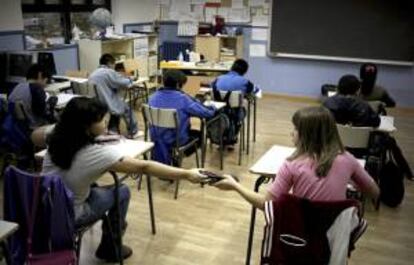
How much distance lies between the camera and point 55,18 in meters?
6.37

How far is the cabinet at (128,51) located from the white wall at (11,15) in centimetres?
111

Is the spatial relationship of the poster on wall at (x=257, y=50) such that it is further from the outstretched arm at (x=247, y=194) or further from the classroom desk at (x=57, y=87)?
the outstretched arm at (x=247, y=194)

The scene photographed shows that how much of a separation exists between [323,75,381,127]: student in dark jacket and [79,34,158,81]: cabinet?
411cm

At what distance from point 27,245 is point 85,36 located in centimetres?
543

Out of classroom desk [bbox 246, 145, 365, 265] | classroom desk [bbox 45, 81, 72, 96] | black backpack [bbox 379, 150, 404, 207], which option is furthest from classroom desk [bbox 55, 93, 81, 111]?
black backpack [bbox 379, 150, 404, 207]

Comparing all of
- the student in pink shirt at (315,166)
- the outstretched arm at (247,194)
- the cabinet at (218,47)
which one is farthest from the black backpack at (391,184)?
the cabinet at (218,47)

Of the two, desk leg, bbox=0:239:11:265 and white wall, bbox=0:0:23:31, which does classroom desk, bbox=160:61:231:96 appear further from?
desk leg, bbox=0:239:11:265

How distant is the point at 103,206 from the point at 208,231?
106 cm

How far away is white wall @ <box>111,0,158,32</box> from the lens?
24.6 feet

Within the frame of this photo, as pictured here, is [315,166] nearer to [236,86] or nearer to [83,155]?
[83,155]

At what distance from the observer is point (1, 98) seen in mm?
4273

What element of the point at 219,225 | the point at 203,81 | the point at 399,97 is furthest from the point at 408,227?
the point at 399,97

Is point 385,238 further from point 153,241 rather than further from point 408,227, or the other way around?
point 153,241

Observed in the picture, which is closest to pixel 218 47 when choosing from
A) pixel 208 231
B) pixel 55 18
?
pixel 55 18
